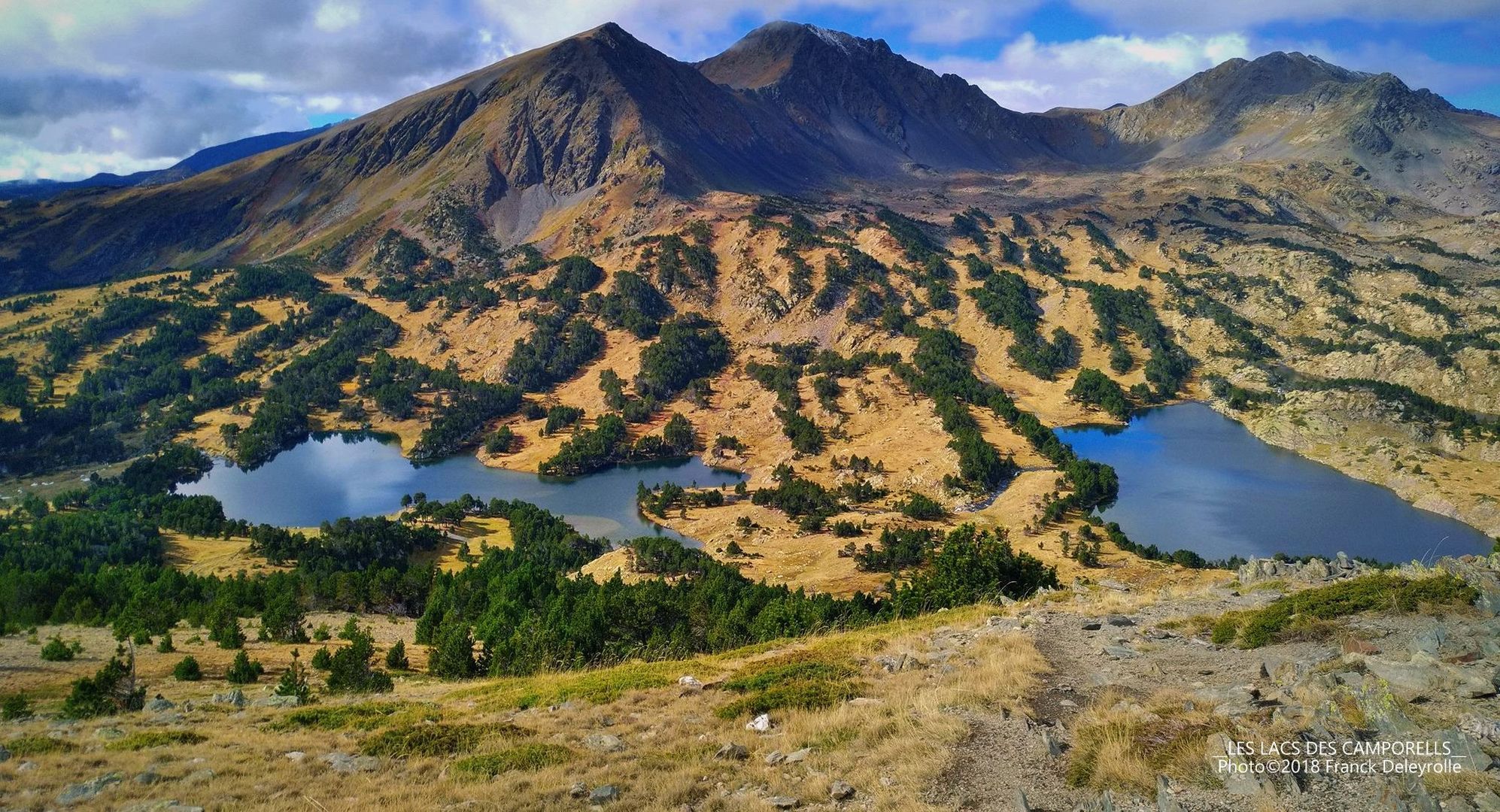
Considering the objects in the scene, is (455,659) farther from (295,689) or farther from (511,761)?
(511,761)

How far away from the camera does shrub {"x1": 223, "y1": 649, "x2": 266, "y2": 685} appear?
3084cm

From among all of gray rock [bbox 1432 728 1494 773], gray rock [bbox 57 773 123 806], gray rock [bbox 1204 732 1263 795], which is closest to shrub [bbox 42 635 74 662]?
gray rock [bbox 57 773 123 806]

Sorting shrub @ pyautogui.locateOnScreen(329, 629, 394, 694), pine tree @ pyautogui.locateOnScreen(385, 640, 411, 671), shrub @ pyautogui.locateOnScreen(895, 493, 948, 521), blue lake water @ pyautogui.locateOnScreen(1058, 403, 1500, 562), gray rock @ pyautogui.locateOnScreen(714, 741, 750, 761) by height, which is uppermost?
gray rock @ pyautogui.locateOnScreen(714, 741, 750, 761)

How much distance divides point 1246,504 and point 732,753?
9336 cm

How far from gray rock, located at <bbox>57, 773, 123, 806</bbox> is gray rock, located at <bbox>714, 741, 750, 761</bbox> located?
12.1 m

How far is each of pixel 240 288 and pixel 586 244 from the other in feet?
276

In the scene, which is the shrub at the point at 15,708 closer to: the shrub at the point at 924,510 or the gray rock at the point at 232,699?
the gray rock at the point at 232,699

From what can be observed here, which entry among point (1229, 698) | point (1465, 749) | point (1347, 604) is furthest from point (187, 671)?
point (1347, 604)

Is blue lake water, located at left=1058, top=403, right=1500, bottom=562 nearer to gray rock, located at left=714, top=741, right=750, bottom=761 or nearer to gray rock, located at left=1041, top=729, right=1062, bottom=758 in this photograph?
gray rock, located at left=1041, top=729, right=1062, bottom=758

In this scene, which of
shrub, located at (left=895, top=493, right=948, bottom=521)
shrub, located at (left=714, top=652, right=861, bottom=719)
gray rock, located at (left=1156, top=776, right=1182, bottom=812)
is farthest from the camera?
shrub, located at (left=895, top=493, right=948, bottom=521)

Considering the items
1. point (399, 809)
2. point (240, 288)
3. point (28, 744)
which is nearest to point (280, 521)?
point (28, 744)

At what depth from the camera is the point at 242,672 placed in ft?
102

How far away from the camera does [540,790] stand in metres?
14.4

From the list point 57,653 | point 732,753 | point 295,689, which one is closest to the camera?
point 732,753
